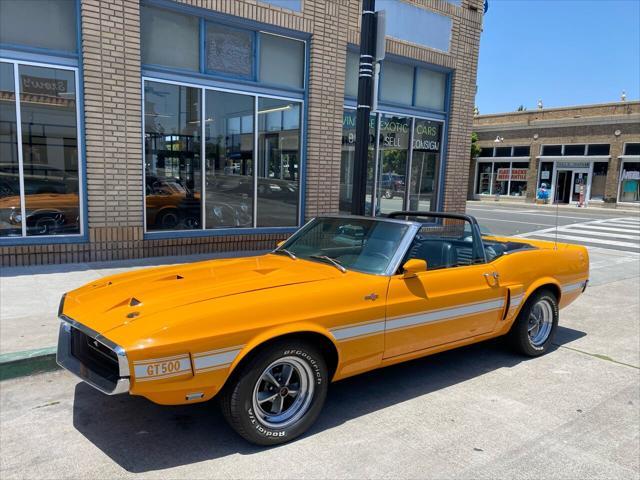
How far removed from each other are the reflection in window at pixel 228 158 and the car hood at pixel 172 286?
5.00 meters

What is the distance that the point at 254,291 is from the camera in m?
3.37

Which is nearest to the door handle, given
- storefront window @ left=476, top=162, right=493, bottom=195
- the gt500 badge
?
the gt500 badge

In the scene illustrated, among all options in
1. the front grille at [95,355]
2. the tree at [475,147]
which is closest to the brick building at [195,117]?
Result: the front grille at [95,355]

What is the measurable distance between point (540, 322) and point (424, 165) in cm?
762

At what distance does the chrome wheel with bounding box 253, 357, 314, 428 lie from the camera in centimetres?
326

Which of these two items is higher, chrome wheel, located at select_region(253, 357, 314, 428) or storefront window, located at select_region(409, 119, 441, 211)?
storefront window, located at select_region(409, 119, 441, 211)

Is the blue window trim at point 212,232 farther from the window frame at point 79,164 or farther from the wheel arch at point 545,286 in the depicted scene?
the wheel arch at point 545,286

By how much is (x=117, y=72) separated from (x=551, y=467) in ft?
24.4

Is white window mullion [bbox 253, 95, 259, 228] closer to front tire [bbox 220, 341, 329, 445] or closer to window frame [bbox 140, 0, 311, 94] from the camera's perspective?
window frame [bbox 140, 0, 311, 94]

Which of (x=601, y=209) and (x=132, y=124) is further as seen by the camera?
(x=601, y=209)

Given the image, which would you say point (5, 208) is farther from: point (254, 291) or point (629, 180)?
point (629, 180)

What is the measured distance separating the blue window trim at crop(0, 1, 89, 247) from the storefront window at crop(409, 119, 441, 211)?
7298 millimetres

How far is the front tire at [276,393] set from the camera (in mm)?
3125

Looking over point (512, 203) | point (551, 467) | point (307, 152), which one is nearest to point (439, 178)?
point (307, 152)
